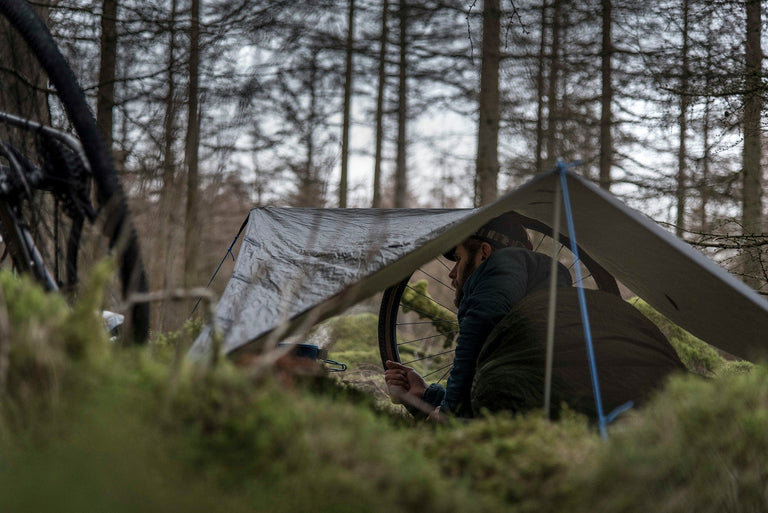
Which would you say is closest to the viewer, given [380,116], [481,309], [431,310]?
[481,309]

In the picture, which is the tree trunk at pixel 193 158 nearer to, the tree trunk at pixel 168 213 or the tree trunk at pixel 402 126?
the tree trunk at pixel 168 213

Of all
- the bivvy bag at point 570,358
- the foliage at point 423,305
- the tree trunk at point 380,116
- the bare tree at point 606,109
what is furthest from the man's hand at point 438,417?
the tree trunk at point 380,116

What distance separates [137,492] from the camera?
3.47 ft

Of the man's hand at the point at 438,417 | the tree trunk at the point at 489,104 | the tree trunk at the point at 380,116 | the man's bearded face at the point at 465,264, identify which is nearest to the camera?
the man's hand at the point at 438,417

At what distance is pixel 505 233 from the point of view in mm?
3686

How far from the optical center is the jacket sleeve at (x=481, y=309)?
2.77 meters

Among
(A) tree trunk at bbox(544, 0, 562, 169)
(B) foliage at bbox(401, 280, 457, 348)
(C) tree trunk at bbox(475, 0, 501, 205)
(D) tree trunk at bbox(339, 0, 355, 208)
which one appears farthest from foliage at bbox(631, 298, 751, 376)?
(D) tree trunk at bbox(339, 0, 355, 208)

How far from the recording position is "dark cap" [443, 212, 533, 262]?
11.9ft

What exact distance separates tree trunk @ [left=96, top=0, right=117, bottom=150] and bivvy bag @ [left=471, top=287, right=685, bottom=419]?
350cm

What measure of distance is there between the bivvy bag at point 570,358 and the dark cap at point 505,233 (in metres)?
0.86

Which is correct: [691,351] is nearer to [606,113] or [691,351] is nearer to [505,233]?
[505,233]

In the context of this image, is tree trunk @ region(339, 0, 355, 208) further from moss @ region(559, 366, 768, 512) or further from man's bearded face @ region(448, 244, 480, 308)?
moss @ region(559, 366, 768, 512)

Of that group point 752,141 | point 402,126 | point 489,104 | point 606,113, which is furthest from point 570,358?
point 402,126

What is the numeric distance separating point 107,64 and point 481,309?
3.89 m
